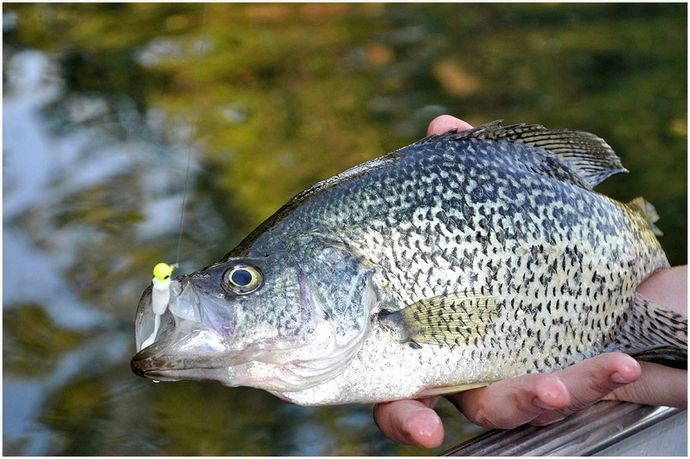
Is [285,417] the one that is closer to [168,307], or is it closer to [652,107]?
[168,307]

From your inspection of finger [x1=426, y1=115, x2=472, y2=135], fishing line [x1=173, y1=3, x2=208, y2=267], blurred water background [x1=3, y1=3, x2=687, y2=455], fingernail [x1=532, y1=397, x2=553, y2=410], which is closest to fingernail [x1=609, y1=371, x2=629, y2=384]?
fingernail [x1=532, y1=397, x2=553, y2=410]

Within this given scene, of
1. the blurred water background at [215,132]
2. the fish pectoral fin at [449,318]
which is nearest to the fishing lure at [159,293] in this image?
the fish pectoral fin at [449,318]

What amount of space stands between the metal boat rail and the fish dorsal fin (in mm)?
492

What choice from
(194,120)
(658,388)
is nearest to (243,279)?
(658,388)

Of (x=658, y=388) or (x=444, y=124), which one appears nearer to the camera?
(x=658, y=388)

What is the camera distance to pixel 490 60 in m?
6.75

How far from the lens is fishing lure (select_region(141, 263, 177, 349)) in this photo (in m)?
1.53

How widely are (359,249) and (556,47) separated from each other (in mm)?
5640

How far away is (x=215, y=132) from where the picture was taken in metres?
5.69

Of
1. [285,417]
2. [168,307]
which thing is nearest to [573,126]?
[285,417]

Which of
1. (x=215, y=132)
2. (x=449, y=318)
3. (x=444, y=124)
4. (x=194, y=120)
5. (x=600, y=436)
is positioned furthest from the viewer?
(x=194, y=120)

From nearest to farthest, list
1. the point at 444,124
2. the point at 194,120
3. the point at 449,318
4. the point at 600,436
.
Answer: the point at 449,318 → the point at 600,436 → the point at 444,124 → the point at 194,120

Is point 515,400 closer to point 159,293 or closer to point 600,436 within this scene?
point 600,436

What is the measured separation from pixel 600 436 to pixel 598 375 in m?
0.26
